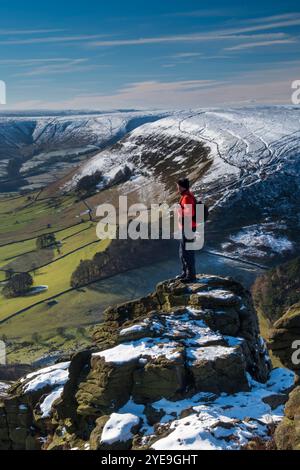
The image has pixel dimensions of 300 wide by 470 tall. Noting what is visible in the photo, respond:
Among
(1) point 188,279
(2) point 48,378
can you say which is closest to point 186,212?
(1) point 188,279

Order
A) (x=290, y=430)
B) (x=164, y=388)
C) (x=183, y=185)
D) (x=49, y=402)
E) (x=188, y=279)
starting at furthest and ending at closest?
(x=188, y=279) < (x=183, y=185) < (x=49, y=402) < (x=164, y=388) < (x=290, y=430)

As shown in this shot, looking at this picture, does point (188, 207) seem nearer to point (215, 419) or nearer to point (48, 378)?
point (215, 419)

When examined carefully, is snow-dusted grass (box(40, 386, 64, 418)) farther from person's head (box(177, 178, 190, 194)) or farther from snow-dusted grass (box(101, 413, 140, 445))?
person's head (box(177, 178, 190, 194))

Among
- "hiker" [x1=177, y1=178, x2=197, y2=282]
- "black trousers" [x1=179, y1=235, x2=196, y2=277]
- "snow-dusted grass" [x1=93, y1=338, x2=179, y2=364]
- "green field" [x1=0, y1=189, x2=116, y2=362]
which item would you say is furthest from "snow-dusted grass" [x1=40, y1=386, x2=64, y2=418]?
"green field" [x1=0, y1=189, x2=116, y2=362]

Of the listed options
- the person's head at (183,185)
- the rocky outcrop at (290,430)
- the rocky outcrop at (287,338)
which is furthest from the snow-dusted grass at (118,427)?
the person's head at (183,185)

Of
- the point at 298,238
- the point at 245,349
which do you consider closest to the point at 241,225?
the point at 298,238
